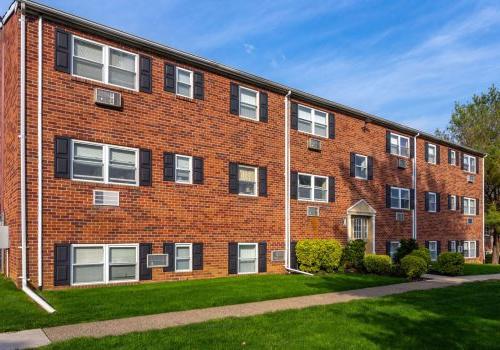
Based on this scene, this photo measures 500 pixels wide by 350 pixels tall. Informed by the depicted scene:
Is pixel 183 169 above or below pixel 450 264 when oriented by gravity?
above

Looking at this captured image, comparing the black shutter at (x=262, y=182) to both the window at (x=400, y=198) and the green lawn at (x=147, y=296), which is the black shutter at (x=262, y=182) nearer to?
the green lawn at (x=147, y=296)

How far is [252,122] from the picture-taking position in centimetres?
1694

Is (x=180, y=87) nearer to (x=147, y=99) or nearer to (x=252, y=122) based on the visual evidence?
(x=147, y=99)

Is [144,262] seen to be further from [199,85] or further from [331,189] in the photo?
[331,189]

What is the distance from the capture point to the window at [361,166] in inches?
841

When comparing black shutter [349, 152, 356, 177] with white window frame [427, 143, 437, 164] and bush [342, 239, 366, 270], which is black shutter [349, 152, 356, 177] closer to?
bush [342, 239, 366, 270]

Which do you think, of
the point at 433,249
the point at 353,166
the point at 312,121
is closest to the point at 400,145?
the point at 353,166

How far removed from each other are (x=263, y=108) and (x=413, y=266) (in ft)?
24.2

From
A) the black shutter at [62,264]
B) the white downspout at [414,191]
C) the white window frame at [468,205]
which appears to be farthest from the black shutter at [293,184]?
the white window frame at [468,205]

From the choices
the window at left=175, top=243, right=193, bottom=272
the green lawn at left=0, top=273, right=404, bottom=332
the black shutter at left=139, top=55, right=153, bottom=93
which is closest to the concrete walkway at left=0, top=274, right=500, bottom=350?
the green lawn at left=0, top=273, right=404, bottom=332

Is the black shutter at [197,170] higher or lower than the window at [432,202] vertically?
higher

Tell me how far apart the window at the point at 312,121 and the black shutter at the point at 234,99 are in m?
3.31

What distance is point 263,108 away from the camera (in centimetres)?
1736

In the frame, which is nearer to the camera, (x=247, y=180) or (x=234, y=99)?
(x=234, y=99)
